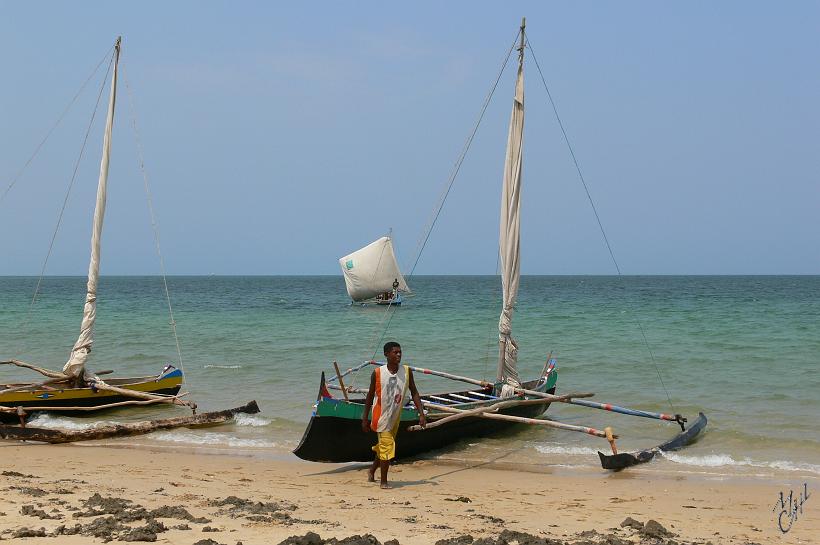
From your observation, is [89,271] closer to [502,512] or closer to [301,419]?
[301,419]

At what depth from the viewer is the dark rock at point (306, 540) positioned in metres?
6.82

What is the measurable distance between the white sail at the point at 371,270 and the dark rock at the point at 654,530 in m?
55.1

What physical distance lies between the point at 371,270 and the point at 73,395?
4842 centimetres

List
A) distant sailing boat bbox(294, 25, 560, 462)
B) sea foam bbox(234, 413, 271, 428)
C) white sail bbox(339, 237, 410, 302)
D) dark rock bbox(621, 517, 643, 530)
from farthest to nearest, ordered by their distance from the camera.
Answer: white sail bbox(339, 237, 410, 302), sea foam bbox(234, 413, 271, 428), distant sailing boat bbox(294, 25, 560, 462), dark rock bbox(621, 517, 643, 530)

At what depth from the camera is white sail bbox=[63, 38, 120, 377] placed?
1504 centimetres

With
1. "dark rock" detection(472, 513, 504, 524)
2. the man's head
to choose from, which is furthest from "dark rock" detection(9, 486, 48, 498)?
"dark rock" detection(472, 513, 504, 524)

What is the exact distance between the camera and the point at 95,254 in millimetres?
15086

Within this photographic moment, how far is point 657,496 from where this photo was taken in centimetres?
994

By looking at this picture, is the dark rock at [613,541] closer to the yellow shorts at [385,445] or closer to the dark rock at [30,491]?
the yellow shorts at [385,445]

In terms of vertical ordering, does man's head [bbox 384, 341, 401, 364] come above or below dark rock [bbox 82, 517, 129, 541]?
above

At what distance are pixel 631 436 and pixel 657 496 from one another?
4.67m

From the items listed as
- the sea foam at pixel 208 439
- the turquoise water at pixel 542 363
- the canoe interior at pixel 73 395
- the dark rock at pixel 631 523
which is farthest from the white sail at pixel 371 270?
the dark rock at pixel 631 523

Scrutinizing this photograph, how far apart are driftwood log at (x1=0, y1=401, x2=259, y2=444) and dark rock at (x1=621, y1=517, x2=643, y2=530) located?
349 inches

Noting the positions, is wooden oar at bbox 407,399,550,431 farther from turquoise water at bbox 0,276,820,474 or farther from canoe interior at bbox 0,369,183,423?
canoe interior at bbox 0,369,183,423
